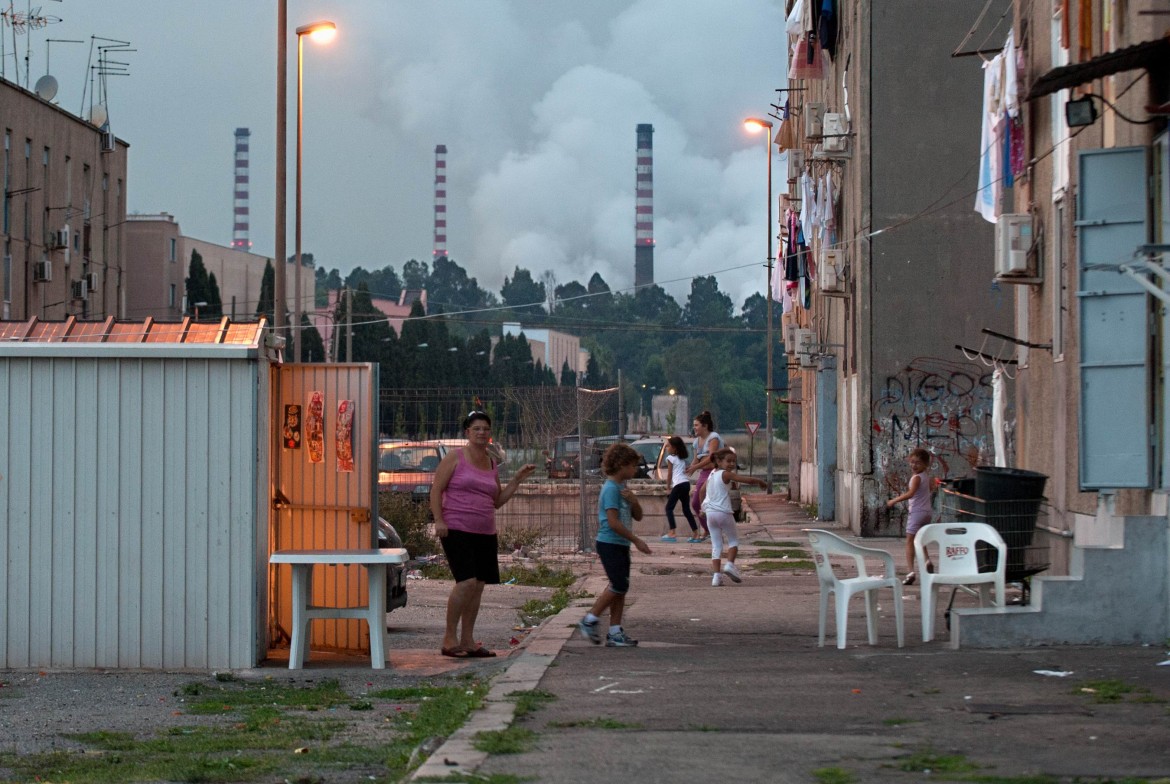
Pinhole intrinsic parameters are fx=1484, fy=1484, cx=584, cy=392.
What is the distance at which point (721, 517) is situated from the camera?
15.9m

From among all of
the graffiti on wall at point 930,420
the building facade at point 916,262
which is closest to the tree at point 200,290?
the building facade at point 916,262

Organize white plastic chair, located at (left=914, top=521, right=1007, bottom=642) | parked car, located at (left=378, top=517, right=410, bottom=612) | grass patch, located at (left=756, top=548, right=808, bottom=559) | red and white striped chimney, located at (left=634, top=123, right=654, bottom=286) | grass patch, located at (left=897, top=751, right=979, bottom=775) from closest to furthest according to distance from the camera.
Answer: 1. grass patch, located at (left=897, top=751, right=979, bottom=775)
2. white plastic chair, located at (left=914, top=521, right=1007, bottom=642)
3. parked car, located at (left=378, top=517, right=410, bottom=612)
4. grass patch, located at (left=756, top=548, right=808, bottom=559)
5. red and white striped chimney, located at (left=634, top=123, right=654, bottom=286)

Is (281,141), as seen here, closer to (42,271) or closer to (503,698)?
(503,698)

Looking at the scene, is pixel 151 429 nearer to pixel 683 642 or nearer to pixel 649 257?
pixel 683 642

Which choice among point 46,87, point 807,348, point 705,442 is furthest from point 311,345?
point 705,442

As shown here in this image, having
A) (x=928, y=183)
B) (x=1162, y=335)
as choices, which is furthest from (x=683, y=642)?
(x=928, y=183)

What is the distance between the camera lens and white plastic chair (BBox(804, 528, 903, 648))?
10.7 meters

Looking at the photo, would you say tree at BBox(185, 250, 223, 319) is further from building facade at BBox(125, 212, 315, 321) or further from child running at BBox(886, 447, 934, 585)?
child running at BBox(886, 447, 934, 585)

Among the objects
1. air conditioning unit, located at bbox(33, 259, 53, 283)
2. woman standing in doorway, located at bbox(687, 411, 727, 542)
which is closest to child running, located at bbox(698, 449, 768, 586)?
woman standing in doorway, located at bbox(687, 411, 727, 542)

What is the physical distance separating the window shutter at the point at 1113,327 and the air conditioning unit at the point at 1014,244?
2.11m

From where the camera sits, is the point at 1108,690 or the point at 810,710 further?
the point at 1108,690

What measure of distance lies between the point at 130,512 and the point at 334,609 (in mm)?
1590

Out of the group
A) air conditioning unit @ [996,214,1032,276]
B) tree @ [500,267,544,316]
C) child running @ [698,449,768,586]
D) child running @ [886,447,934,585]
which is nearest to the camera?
air conditioning unit @ [996,214,1032,276]

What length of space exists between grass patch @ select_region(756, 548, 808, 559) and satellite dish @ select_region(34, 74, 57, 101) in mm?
37976
